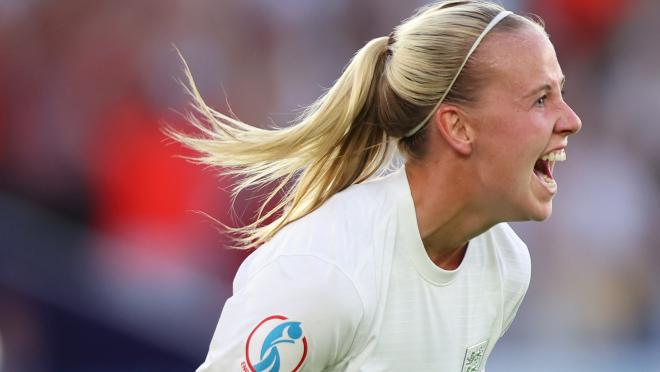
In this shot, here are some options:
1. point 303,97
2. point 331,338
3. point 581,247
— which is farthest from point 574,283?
point 331,338

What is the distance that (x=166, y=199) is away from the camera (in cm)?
487

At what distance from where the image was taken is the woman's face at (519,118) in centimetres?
260

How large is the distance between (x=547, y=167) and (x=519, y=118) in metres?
0.21

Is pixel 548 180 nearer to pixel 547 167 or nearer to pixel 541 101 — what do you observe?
pixel 547 167

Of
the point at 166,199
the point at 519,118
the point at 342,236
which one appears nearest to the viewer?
the point at 342,236

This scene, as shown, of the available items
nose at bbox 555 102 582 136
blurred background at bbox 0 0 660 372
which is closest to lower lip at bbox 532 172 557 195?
nose at bbox 555 102 582 136

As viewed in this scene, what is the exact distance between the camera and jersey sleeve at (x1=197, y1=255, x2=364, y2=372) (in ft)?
7.65

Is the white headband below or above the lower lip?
above

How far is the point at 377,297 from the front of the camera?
2482mm

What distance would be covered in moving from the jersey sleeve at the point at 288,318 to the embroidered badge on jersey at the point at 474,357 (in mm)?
471

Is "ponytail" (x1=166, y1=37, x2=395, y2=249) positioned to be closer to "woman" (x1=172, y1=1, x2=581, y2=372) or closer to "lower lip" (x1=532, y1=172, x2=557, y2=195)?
"woman" (x1=172, y1=1, x2=581, y2=372)

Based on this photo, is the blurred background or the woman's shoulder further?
the blurred background

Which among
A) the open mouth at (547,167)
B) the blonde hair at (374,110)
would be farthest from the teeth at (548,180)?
the blonde hair at (374,110)

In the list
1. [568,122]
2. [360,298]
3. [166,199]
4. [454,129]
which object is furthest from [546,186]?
[166,199]
